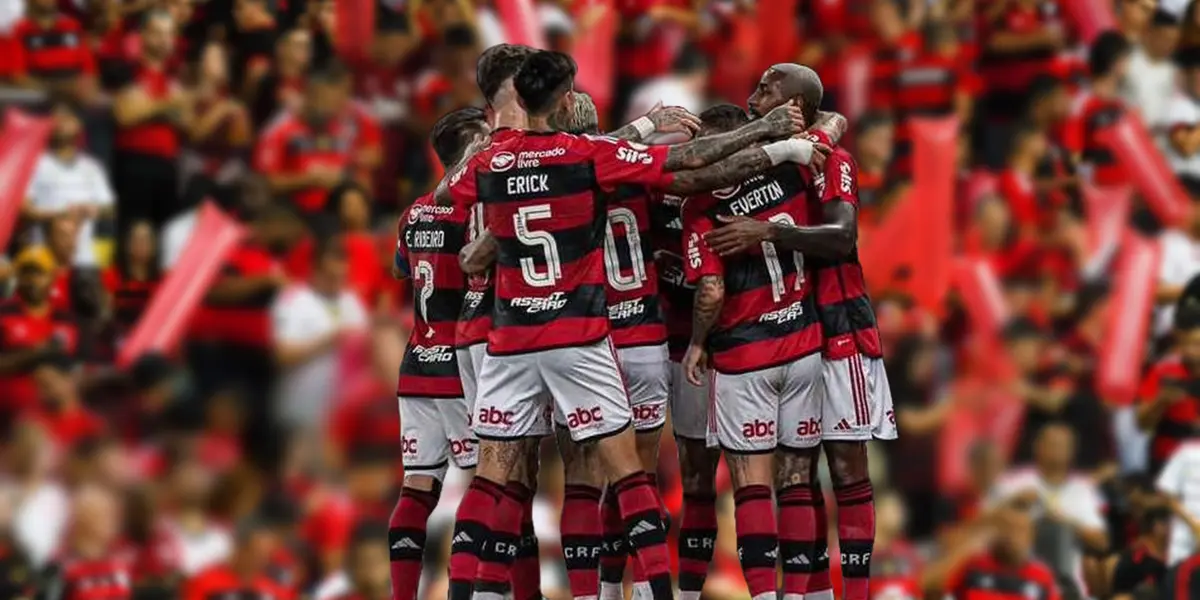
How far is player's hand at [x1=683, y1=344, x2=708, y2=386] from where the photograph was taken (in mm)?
9945

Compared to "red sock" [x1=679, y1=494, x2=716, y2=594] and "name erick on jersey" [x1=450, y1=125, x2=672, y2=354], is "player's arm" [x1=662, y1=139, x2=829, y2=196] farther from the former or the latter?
"red sock" [x1=679, y1=494, x2=716, y2=594]

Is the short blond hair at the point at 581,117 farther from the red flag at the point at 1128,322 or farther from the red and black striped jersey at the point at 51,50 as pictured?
the red flag at the point at 1128,322

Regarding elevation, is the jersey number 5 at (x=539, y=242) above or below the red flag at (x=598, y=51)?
below

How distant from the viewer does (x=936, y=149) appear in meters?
17.4

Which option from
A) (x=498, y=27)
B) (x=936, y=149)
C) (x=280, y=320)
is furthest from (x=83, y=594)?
(x=936, y=149)

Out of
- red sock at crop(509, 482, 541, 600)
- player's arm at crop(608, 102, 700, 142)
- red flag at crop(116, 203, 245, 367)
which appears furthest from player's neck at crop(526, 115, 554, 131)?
red flag at crop(116, 203, 245, 367)

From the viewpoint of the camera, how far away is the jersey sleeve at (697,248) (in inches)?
390

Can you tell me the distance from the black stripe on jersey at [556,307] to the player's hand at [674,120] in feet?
3.08

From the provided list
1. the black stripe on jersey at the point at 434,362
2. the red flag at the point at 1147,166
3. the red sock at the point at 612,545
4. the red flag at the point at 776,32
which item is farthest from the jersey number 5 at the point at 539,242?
the red flag at the point at 1147,166

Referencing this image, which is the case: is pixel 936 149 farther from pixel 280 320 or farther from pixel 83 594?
pixel 83 594

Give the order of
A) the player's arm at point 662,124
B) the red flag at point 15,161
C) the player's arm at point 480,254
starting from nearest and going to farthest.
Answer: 1. the player's arm at point 480,254
2. the player's arm at point 662,124
3. the red flag at point 15,161

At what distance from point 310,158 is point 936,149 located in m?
5.00

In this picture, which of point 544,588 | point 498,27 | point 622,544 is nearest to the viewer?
point 622,544

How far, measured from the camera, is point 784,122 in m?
9.82
